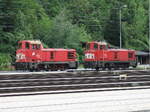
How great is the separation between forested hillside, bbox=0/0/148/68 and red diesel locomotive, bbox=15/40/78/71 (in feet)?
40.4

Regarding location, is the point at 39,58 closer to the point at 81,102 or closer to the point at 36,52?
the point at 36,52

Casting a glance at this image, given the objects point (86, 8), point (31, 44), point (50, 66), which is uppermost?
point (86, 8)

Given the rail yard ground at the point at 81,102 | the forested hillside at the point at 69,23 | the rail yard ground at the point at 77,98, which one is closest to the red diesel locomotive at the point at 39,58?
the forested hillside at the point at 69,23

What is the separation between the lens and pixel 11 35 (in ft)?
167

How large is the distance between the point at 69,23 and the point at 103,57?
2075 centimetres

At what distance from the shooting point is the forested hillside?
5356 cm

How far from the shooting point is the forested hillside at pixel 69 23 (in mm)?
53562

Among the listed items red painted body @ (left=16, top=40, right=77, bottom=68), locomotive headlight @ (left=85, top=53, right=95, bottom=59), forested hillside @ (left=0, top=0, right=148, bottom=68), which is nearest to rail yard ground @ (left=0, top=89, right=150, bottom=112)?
red painted body @ (left=16, top=40, right=77, bottom=68)

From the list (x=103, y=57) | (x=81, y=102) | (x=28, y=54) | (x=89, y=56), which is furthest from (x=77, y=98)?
(x=89, y=56)

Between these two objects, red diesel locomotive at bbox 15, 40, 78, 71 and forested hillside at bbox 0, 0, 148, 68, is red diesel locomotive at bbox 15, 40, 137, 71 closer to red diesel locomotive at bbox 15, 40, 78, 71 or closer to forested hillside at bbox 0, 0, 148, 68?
red diesel locomotive at bbox 15, 40, 78, 71

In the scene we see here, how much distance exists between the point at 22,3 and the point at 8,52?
41.7ft

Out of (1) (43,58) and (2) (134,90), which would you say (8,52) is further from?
(2) (134,90)

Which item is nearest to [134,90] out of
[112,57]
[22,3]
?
[112,57]

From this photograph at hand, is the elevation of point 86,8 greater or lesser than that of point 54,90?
greater
